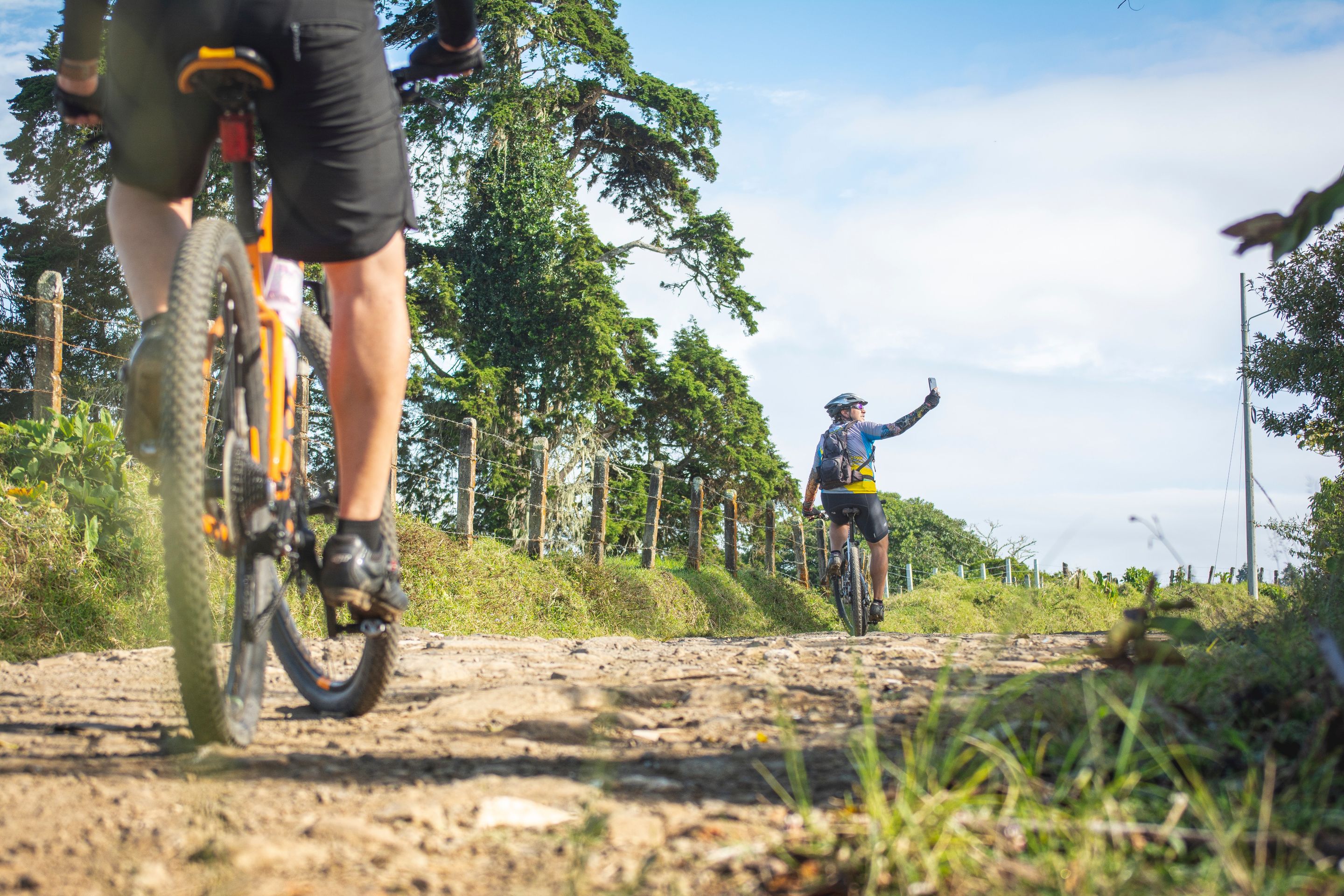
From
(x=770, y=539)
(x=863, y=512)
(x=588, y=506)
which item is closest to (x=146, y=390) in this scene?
(x=863, y=512)

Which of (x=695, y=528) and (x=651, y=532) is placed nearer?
(x=651, y=532)

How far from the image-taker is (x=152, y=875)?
3.56 ft

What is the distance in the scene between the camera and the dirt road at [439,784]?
43.6 inches

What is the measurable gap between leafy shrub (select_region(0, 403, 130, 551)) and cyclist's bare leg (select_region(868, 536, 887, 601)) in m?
5.32

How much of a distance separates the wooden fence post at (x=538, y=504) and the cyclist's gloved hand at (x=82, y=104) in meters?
9.86

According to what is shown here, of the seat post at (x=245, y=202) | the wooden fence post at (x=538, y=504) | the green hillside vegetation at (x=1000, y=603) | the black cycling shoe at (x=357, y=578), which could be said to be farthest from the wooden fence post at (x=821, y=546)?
the seat post at (x=245, y=202)

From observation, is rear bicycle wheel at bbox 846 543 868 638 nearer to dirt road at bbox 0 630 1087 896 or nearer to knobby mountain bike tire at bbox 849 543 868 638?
knobby mountain bike tire at bbox 849 543 868 638

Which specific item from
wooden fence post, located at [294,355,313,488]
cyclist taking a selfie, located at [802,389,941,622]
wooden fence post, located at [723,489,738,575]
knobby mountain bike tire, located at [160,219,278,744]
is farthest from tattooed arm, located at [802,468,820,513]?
wooden fence post, located at [723,489,738,575]

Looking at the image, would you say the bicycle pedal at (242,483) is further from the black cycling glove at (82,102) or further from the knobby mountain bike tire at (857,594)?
the knobby mountain bike tire at (857,594)

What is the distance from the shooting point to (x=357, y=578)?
205 centimetres

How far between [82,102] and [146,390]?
32.3 inches

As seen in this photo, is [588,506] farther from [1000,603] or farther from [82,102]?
[82,102]

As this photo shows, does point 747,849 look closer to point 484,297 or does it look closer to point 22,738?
point 22,738

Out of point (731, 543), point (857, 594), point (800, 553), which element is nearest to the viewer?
point (857, 594)
